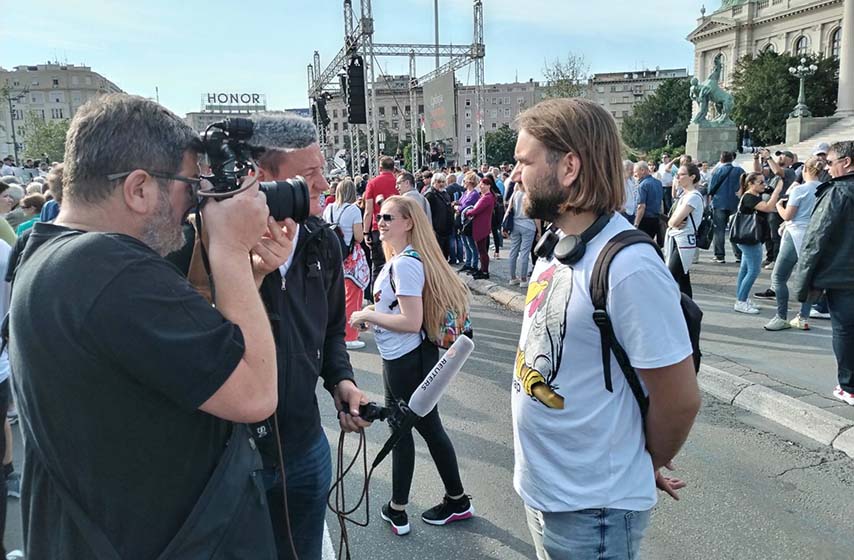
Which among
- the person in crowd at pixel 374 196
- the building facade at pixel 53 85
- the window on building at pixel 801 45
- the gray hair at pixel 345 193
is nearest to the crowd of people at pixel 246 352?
the gray hair at pixel 345 193

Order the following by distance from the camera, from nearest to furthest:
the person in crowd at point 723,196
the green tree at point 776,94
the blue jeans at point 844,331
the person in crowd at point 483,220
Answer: the blue jeans at point 844,331 < the person in crowd at point 483,220 < the person in crowd at point 723,196 < the green tree at point 776,94

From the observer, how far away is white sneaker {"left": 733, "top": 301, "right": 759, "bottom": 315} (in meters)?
7.26

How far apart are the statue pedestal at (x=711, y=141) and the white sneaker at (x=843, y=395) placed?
950 inches

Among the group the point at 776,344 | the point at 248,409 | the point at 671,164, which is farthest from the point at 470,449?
the point at 671,164

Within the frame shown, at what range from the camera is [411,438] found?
3.20 metres

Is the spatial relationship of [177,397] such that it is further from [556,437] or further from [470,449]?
[470,449]

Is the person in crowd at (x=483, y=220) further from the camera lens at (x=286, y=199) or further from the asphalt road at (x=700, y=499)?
the camera lens at (x=286, y=199)

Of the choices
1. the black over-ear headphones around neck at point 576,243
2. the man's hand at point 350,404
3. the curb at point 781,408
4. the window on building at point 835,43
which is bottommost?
the curb at point 781,408

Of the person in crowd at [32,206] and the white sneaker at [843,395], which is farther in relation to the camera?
the person in crowd at [32,206]

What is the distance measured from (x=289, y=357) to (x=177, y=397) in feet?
2.67

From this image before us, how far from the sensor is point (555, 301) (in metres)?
1.70

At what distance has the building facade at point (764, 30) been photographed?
191 ft

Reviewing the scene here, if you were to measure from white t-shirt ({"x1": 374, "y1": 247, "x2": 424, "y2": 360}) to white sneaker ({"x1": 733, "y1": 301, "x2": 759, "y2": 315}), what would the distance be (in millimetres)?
5644

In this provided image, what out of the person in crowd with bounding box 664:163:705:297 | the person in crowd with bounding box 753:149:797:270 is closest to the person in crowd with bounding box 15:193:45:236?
the person in crowd with bounding box 664:163:705:297
